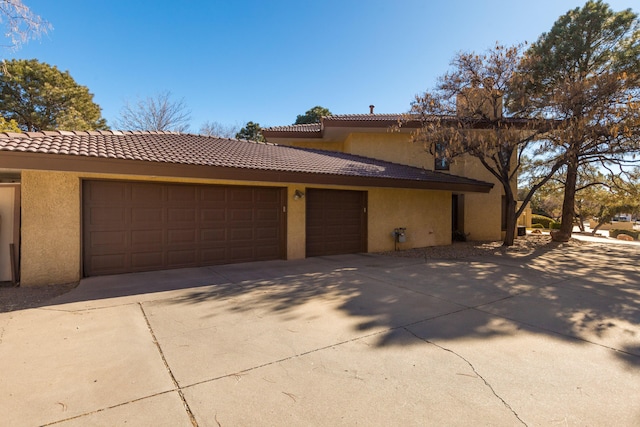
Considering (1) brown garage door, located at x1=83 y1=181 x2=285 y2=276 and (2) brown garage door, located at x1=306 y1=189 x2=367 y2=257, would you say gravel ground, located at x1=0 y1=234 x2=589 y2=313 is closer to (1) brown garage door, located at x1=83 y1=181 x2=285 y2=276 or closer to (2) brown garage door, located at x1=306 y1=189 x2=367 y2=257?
(1) brown garage door, located at x1=83 y1=181 x2=285 y2=276

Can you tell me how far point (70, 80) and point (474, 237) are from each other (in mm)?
30802

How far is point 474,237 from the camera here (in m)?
14.8

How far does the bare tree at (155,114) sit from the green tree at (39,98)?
271 cm

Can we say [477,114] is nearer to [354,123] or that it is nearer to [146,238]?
[354,123]

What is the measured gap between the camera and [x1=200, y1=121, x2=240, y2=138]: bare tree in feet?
92.4

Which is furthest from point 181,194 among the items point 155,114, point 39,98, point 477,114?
point 39,98

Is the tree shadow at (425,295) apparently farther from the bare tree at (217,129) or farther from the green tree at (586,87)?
the bare tree at (217,129)

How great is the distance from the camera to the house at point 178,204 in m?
6.35

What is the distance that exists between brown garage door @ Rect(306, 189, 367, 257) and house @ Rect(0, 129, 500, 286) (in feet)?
0.12

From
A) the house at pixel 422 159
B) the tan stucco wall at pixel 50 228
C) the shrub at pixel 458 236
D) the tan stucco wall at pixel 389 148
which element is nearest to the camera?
the tan stucco wall at pixel 50 228

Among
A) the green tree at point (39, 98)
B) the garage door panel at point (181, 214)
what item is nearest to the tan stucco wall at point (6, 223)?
the garage door panel at point (181, 214)

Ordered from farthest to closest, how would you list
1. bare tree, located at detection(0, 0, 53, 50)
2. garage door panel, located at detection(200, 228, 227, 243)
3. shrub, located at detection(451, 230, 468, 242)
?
shrub, located at detection(451, 230, 468, 242) → garage door panel, located at detection(200, 228, 227, 243) → bare tree, located at detection(0, 0, 53, 50)

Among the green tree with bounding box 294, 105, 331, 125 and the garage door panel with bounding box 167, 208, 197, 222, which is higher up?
the green tree with bounding box 294, 105, 331, 125

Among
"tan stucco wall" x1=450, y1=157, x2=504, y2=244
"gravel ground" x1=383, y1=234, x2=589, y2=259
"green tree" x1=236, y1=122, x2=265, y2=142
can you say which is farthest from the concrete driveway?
"green tree" x1=236, y1=122, x2=265, y2=142
